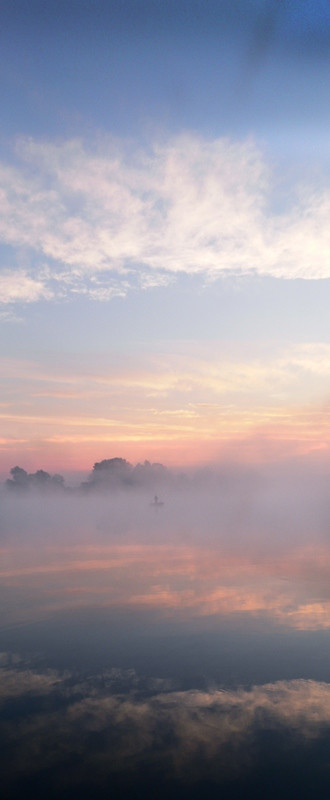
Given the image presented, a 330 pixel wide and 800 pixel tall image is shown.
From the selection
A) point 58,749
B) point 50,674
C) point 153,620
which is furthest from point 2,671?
point 153,620

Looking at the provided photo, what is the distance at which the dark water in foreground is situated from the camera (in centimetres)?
1480

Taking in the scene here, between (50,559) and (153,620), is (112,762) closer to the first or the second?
(153,620)

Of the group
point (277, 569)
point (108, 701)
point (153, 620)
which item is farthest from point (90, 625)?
point (277, 569)

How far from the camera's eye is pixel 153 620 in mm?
31375

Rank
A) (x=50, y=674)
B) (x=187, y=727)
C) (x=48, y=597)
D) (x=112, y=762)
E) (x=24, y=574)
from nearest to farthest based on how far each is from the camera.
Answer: (x=112, y=762)
(x=187, y=727)
(x=50, y=674)
(x=48, y=597)
(x=24, y=574)

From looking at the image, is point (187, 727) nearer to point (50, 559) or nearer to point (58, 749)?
point (58, 749)

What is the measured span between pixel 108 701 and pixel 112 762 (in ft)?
13.7

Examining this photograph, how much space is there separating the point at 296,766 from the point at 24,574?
37.9 metres

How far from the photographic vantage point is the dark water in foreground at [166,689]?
14797mm

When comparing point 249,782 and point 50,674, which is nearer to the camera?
point 249,782

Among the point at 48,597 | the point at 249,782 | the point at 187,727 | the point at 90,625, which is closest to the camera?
the point at 249,782

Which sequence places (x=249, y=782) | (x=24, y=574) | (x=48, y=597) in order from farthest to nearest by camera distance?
(x=24, y=574) < (x=48, y=597) < (x=249, y=782)

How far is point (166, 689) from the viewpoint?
68.0ft

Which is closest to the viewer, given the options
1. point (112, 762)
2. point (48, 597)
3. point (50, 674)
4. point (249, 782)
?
point (249, 782)
